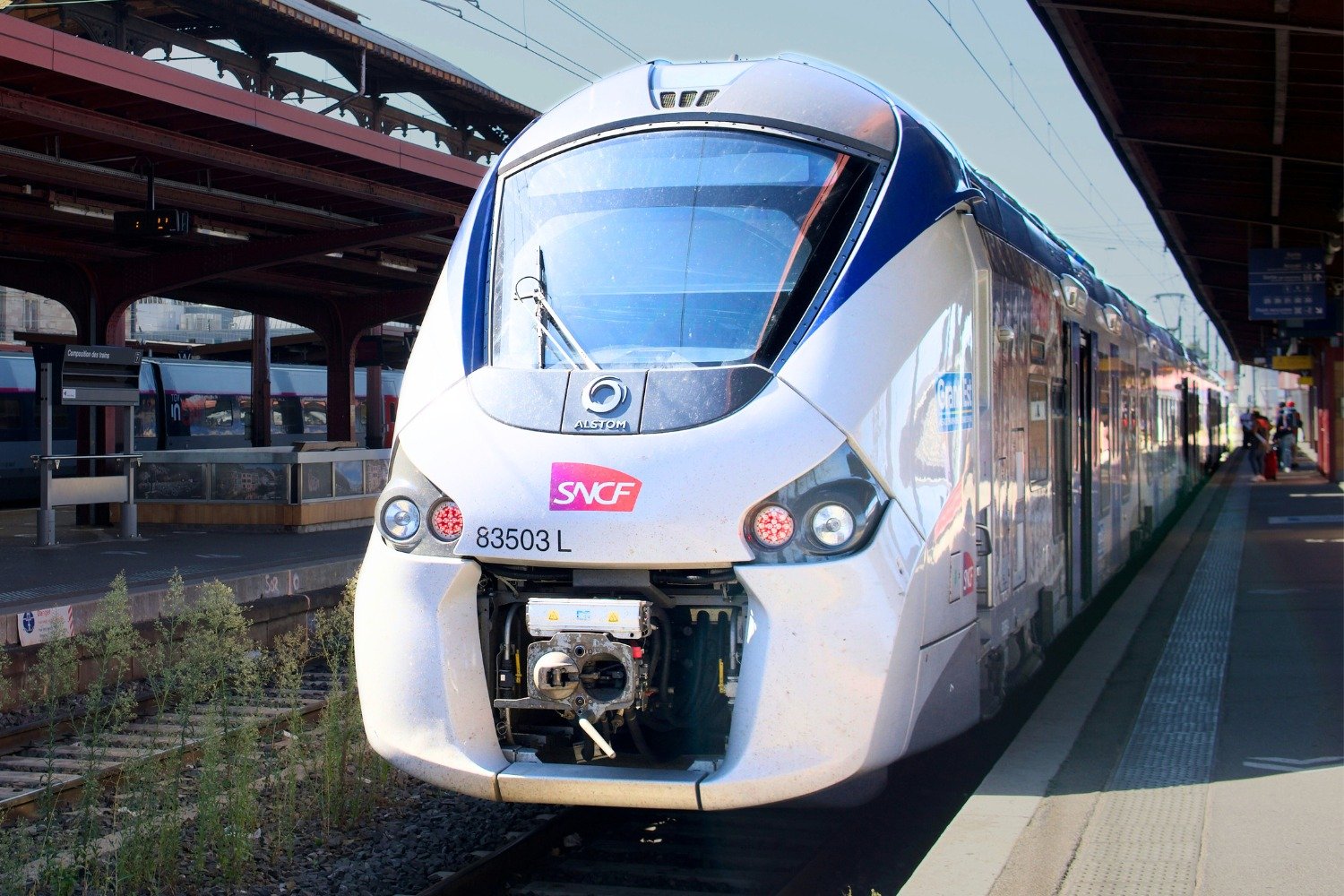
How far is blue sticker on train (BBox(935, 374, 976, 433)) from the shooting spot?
15.9ft

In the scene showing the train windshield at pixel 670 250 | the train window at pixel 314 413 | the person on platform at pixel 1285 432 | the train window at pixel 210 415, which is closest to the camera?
the train windshield at pixel 670 250

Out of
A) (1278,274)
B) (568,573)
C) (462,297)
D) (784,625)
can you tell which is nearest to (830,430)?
(784,625)

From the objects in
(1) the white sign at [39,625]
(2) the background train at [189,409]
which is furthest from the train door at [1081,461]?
(2) the background train at [189,409]

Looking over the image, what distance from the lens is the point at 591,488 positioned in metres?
4.27

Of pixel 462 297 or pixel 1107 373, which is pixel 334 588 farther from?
pixel 462 297

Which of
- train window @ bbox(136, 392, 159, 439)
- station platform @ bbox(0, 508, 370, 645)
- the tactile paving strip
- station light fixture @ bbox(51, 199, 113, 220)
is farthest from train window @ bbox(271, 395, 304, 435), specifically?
the tactile paving strip

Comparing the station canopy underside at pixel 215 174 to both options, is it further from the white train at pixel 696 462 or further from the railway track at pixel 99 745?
the white train at pixel 696 462

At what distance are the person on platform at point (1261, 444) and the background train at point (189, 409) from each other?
20.6 metres

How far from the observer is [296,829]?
227 inches

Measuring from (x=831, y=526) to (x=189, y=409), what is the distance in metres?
27.5

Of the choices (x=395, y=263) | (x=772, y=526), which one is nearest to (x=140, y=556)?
(x=395, y=263)

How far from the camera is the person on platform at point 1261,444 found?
3244 cm

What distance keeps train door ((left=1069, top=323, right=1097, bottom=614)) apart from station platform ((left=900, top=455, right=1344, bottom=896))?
0.39m

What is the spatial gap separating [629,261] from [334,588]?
802cm
